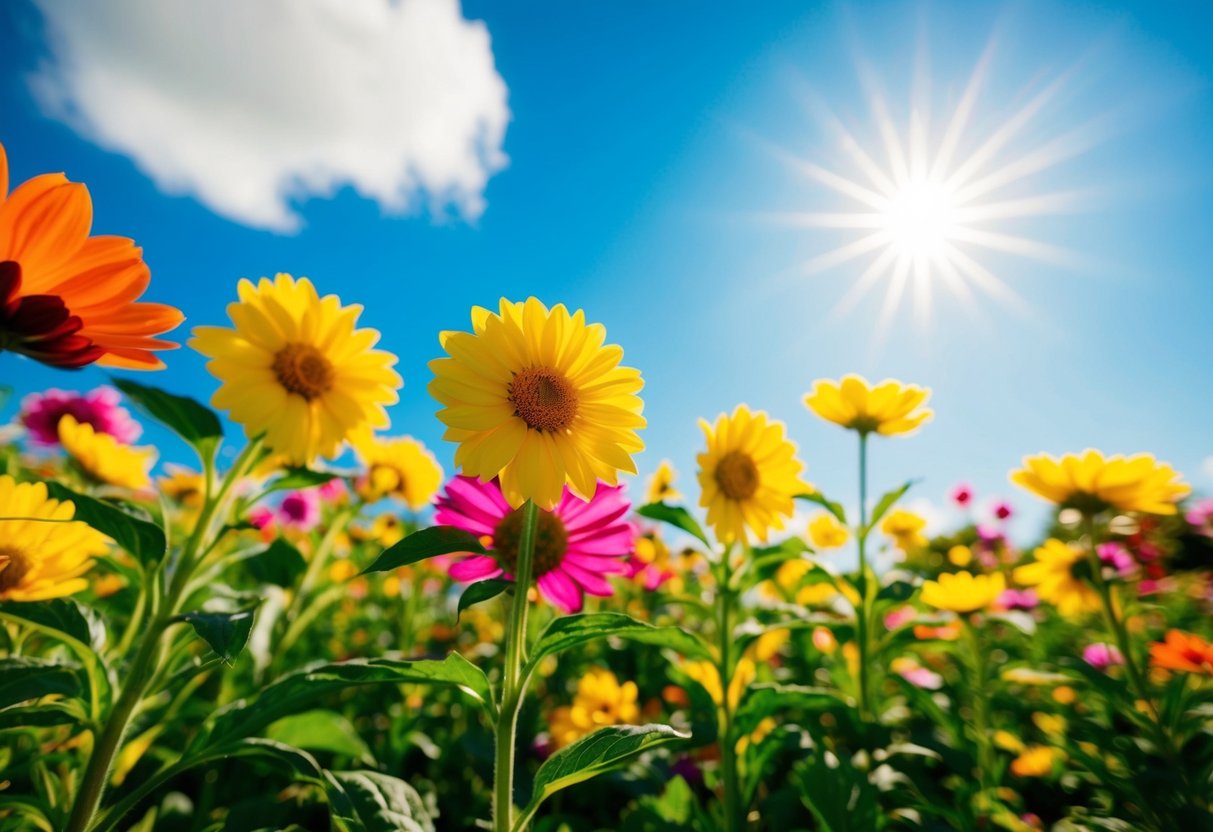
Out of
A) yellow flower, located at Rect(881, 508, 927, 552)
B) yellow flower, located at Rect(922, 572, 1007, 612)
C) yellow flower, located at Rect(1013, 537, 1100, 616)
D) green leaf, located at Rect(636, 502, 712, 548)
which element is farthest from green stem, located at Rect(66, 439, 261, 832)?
yellow flower, located at Rect(881, 508, 927, 552)

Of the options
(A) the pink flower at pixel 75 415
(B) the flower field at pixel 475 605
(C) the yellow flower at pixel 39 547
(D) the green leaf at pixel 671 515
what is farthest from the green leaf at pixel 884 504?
(A) the pink flower at pixel 75 415

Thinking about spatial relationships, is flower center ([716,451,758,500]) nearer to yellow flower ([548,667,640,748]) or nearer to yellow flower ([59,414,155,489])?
yellow flower ([548,667,640,748])

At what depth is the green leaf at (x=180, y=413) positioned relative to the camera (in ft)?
4.05

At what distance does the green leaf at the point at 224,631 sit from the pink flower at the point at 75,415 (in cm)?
219

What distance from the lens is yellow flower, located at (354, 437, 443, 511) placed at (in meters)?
2.22

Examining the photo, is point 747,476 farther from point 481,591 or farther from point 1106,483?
point 1106,483

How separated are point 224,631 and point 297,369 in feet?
2.48

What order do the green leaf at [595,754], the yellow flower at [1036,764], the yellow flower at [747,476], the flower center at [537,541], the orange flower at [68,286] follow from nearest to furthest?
the orange flower at [68,286] → the green leaf at [595,754] → the flower center at [537,541] → the yellow flower at [747,476] → the yellow flower at [1036,764]

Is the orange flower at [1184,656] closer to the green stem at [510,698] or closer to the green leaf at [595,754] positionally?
the green leaf at [595,754]

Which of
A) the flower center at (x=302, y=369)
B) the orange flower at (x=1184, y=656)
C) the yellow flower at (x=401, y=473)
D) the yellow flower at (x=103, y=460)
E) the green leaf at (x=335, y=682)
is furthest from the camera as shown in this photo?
the yellow flower at (x=401, y=473)

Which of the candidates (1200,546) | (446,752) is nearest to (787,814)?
(446,752)

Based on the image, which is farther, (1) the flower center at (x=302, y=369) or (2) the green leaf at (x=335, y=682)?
(1) the flower center at (x=302, y=369)

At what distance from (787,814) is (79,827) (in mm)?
1502

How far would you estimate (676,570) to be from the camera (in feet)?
11.6
